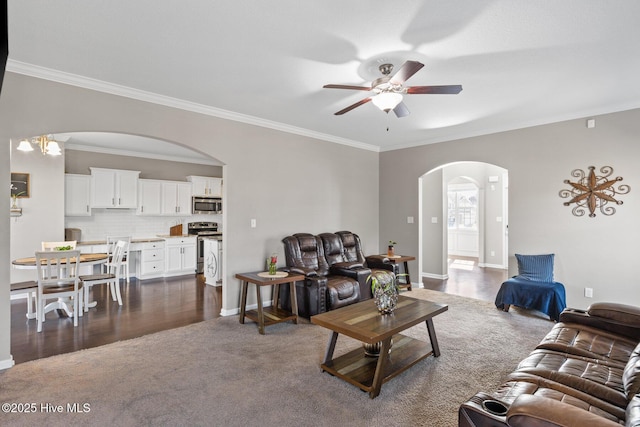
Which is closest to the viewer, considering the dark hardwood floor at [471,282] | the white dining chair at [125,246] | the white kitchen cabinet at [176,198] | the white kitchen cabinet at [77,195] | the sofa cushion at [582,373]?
the sofa cushion at [582,373]

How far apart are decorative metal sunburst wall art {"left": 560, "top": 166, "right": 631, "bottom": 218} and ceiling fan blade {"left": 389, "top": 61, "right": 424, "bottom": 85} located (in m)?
3.42

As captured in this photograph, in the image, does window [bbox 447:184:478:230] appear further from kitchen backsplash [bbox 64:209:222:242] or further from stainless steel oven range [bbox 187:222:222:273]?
kitchen backsplash [bbox 64:209:222:242]

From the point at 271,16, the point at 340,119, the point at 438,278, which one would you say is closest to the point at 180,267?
the point at 340,119

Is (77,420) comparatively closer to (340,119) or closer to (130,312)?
(130,312)

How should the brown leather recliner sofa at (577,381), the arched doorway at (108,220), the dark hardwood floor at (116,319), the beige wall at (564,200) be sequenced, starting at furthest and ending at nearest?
the arched doorway at (108,220)
the beige wall at (564,200)
the dark hardwood floor at (116,319)
the brown leather recliner sofa at (577,381)

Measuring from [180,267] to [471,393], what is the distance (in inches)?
249

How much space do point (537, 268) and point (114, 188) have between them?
7.75 metres

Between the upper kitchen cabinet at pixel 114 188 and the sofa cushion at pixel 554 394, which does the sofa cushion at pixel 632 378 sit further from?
the upper kitchen cabinet at pixel 114 188

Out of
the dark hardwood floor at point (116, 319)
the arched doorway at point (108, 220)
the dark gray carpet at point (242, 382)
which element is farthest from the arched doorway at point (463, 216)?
the arched doorway at point (108, 220)

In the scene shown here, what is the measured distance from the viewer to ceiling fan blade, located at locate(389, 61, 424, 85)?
2287 millimetres

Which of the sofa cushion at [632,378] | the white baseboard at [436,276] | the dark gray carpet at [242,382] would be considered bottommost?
the dark gray carpet at [242,382]

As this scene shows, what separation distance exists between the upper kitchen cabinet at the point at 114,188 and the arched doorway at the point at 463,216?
600cm

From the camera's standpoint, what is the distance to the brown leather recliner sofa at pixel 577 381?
4.08 ft

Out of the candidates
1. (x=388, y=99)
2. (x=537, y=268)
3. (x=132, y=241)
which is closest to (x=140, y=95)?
(x=388, y=99)
